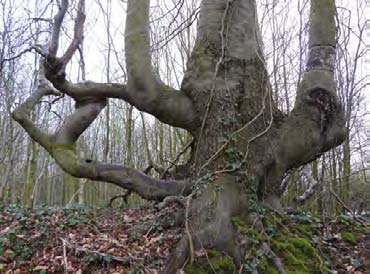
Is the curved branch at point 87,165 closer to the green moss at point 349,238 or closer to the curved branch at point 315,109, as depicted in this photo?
the curved branch at point 315,109

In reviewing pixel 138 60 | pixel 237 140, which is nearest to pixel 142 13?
pixel 138 60

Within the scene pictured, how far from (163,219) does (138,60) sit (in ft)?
5.72

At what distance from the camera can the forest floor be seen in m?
3.41

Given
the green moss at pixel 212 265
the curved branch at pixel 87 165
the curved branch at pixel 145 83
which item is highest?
the curved branch at pixel 145 83

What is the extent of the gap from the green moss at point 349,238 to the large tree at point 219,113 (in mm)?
776

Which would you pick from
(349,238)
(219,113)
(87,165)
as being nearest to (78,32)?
(87,165)

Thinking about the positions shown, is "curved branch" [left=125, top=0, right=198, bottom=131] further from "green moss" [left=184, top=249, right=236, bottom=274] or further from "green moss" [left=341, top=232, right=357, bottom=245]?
"green moss" [left=341, top=232, right=357, bottom=245]

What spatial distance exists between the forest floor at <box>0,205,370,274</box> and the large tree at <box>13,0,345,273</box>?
39 cm

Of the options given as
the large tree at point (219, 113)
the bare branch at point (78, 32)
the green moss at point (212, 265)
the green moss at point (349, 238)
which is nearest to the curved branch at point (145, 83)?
the large tree at point (219, 113)

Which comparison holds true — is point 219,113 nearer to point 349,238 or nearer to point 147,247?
point 147,247

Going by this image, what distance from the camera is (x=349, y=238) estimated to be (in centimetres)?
397

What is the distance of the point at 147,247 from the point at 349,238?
7.09ft

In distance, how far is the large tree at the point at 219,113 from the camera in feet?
12.3

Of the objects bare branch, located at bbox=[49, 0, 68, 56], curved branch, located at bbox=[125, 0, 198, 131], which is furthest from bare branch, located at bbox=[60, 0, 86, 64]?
curved branch, located at bbox=[125, 0, 198, 131]
